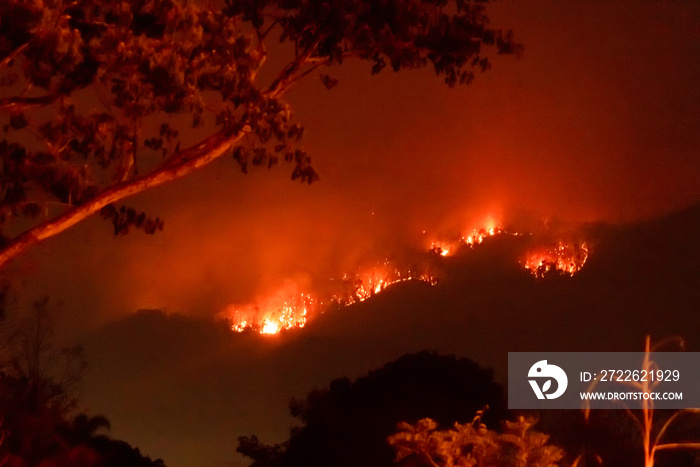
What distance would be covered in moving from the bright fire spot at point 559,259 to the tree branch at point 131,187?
1441cm

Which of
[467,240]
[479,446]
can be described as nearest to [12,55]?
[479,446]

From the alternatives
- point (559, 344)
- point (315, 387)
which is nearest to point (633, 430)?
point (559, 344)

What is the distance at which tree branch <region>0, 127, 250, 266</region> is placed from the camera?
935 centimetres

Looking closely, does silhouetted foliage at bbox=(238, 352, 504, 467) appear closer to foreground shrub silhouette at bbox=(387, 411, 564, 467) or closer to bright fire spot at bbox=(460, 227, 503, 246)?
bright fire spot at bbox=(460, 227, 503, 246)

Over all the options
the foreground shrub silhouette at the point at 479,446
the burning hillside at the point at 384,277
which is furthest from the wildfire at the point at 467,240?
the foreground shrub silhouette at the point at 479,446

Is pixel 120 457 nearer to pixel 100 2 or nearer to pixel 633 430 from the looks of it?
pixel 633 430

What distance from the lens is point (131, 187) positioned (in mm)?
9805

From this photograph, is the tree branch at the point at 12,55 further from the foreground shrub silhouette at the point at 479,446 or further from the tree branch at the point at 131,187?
the foreground shrub silhouette at the point at 479,446

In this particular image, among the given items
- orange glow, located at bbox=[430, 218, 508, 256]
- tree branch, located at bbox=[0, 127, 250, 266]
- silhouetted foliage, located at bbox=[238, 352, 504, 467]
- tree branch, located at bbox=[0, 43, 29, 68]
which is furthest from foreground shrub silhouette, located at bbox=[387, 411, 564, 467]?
orange glow, located at bbox=[430, 218, 508, 256]

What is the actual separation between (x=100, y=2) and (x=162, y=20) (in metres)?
0.73

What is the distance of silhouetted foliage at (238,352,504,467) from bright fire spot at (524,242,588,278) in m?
3.68

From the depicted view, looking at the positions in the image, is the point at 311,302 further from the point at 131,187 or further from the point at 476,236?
the point at 131,187

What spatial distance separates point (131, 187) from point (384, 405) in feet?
39.1

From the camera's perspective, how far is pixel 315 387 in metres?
24.2
